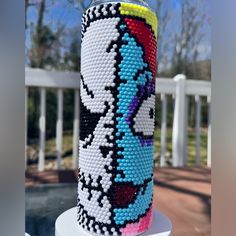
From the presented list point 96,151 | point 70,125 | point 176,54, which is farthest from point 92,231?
point 70,125

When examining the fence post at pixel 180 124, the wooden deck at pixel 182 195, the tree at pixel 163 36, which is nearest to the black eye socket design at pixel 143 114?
the wooden deck at pixel 182 195

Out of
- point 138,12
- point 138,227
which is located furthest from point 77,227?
point 138,12

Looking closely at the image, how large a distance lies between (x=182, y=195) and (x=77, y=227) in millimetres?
559

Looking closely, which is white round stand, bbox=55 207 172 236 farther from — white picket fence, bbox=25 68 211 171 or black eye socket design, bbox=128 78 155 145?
white picket fence, bbox=25 68 211 171

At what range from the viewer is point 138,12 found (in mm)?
283

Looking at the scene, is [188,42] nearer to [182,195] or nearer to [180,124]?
[180,124]

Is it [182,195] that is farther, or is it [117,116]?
[182,195]

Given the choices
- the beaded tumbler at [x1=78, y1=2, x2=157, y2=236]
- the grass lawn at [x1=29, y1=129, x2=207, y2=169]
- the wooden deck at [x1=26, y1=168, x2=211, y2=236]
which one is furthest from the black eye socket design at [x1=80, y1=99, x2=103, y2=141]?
the grass lawn at [x1=29, y1=129, x2=207, y2=169]

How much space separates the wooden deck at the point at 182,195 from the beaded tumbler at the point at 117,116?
253 mm

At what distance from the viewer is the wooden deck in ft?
1.85

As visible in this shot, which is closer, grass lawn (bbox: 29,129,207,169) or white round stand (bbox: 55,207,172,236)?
white round stand (bbox: 55,207,172,236)

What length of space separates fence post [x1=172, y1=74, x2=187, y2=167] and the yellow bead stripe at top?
3.61 feet

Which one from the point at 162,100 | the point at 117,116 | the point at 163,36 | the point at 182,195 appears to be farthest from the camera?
the point at 162,100
